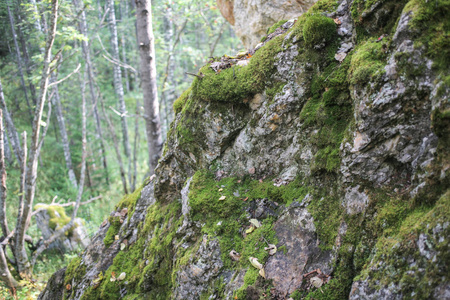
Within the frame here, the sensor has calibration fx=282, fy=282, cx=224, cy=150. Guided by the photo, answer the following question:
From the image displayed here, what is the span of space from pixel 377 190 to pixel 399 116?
640mm

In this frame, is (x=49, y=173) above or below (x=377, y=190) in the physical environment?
below

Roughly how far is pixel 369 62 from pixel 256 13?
4.20 meters

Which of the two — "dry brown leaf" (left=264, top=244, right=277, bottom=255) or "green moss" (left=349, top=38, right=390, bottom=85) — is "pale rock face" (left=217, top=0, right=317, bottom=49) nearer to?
"green moss" (left=349, top=38, right=390, bottom=85)

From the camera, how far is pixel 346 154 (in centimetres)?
261

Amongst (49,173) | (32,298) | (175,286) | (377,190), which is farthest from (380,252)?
(49,173)

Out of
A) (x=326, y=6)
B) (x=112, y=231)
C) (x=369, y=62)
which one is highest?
(x=326, y=6)

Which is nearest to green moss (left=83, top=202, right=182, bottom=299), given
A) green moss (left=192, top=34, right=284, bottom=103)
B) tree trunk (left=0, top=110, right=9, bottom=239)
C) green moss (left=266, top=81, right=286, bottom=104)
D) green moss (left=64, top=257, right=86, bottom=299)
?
green moss (left=64, top=257, right=86, bottom=299)

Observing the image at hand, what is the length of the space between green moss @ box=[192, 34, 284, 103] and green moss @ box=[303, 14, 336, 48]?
39cm

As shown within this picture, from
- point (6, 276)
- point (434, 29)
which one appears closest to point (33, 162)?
point (6, 276)

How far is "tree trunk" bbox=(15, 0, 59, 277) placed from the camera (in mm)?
5227

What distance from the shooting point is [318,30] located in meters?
2.99

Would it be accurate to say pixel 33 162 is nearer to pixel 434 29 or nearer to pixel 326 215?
pixel 326 215

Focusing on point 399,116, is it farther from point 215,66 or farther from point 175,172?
point 175,172

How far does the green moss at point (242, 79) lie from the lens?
11.2ft
